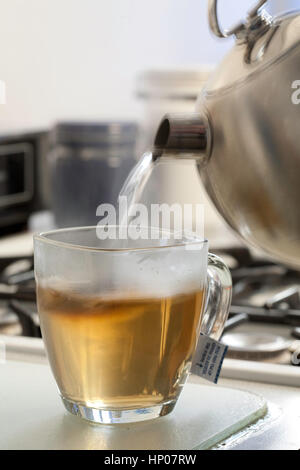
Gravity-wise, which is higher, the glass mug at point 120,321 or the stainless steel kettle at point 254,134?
the stainless steel kettle at point 254,134

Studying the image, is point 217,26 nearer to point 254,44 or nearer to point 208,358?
point 254,44

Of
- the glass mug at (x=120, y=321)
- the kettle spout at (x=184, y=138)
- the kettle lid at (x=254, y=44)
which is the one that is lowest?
the glass mug at (x=120, y=321)

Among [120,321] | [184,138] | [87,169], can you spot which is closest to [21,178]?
[87,169]

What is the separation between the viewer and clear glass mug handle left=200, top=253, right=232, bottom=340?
46 cm

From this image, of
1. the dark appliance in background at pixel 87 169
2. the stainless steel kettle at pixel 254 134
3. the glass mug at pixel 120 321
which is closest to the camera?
the glass mug at pixel 120 321

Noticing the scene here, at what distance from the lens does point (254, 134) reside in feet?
1.71

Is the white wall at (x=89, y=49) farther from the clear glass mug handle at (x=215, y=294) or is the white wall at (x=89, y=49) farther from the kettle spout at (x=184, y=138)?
the clear glass mug handle at (x=215, y=294)

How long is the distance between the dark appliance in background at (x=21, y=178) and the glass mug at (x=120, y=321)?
26.1 inches

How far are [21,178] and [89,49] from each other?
20.0 inches

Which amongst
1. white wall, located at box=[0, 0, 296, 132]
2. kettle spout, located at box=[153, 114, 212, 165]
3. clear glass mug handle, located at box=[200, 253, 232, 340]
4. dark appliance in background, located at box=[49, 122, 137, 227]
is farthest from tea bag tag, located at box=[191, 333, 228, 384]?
white wall, located at box=[0, 0, 296, 132]

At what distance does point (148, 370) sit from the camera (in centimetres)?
41

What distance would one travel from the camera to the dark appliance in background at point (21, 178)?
3.53 feet

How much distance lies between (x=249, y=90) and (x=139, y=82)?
0.63m

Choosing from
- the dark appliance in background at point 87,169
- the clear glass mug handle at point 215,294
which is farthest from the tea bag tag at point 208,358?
the dark appliance in background at point 87,169
